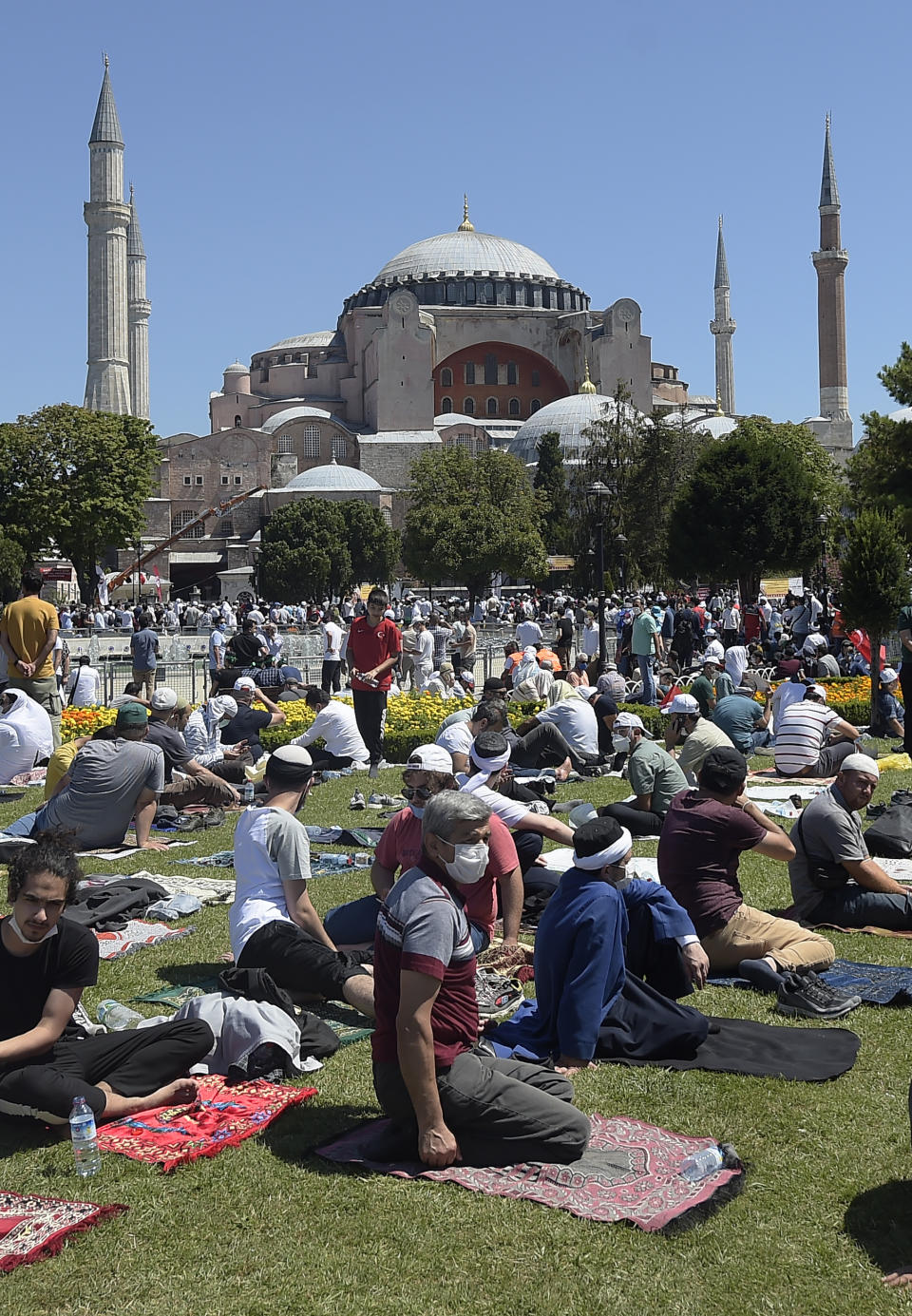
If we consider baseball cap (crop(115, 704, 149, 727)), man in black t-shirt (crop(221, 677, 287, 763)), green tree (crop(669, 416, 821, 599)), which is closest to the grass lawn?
baseball cap (crop(115, 704, 149, 727))

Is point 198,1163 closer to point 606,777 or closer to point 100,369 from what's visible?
point 606,777

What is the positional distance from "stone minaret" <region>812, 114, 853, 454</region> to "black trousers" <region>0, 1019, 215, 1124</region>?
65.8m

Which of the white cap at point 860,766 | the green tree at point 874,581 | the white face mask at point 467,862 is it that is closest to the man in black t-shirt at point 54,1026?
the white face mask at point 467,862

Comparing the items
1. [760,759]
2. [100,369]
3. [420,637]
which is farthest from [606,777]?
[100,369]

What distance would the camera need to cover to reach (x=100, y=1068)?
3.95 m

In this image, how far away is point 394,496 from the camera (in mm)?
61125

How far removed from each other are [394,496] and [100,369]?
13.7 m

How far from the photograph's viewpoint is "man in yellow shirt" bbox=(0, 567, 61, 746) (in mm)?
9703

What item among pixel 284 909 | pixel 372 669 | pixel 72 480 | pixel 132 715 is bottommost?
pixel 284 909

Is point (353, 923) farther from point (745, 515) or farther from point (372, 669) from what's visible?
point (745, 515)

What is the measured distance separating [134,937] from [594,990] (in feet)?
7.85

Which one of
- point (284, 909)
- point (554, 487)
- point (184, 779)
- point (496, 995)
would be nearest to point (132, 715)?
point (184, 779)

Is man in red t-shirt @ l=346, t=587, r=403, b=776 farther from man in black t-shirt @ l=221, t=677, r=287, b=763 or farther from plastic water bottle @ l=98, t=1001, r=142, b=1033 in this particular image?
plastic water bottle @ l=98, t=1001, r=142, b=1033

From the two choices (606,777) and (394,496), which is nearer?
(606,777)
